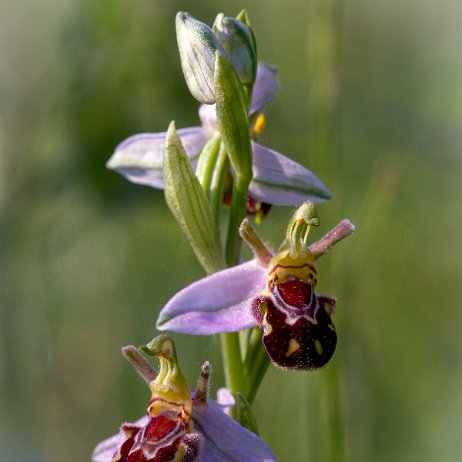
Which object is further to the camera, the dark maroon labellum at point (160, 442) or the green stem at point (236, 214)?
the green stem at point (236, 214)

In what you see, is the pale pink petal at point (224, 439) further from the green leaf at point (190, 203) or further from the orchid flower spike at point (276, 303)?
the green leaf at point (190, 203)

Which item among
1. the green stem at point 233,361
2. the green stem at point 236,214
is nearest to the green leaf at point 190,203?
the green stem at point 236,214

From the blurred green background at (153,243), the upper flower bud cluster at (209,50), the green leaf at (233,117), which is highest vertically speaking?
the upper flower bud cluster at (209,50)

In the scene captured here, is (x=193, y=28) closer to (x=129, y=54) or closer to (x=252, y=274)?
(x=252, y=274)

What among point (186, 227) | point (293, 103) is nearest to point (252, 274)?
point (186, 227)

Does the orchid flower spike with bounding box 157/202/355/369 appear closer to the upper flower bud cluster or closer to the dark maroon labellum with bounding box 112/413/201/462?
the dark maroon labellum with bounding box 112/413/201/462

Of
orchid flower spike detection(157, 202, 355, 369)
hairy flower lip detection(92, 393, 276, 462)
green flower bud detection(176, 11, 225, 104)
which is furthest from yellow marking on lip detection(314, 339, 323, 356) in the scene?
green flower bud detection(176, 11, 225, 104)
